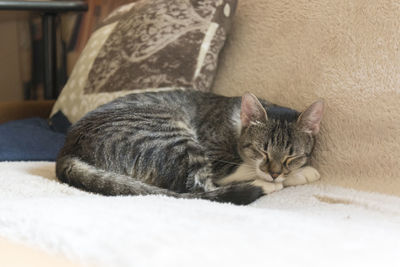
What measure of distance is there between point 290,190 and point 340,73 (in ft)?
1.26

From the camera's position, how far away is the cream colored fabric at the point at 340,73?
1311mm

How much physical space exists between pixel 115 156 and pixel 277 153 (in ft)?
1.66

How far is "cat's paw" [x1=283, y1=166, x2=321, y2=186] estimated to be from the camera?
142 centimetres

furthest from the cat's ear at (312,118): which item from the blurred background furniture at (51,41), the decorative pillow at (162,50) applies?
the blurred background furniture at (51,41)

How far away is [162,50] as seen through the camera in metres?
1.74

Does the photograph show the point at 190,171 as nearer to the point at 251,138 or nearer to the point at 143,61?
the point at 251,138

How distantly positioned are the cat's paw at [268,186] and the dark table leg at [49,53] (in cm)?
189

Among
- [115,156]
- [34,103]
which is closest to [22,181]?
[115,156]

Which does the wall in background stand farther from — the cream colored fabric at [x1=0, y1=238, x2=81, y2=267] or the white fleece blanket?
the cream colored fabric at [x1=0, y1=238, x2=81, y2=267]

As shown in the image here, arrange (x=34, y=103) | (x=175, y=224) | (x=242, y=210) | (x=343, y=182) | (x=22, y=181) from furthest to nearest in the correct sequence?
(x=34, y=103)
(x=343, y=182)
(x=22, y=181)
(x=242, y=210)
(x=175, y=224)

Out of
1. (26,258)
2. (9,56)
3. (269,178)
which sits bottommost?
(9,56)

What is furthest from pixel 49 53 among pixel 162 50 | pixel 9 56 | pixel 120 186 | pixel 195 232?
pixel 195 232

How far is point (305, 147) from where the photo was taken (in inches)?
58.0

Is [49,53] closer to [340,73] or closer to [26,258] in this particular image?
[340,73]
